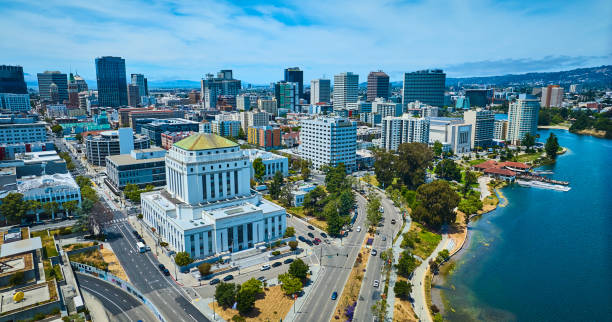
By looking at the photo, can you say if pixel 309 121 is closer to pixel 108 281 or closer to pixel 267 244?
pixel 267 244

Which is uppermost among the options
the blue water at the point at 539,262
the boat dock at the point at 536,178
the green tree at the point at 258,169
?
the green tree at the point at 258,169

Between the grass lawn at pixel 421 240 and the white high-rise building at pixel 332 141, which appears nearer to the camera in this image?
the grass lawn at pixel 421 240

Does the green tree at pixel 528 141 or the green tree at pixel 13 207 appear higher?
the green tree at pixel 528 141

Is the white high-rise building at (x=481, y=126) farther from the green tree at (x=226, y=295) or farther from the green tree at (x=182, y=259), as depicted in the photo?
the green tree at (x=226, y=295)

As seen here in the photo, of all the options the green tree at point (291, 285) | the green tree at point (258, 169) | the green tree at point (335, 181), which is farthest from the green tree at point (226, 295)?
the green tree at point (258, 169)

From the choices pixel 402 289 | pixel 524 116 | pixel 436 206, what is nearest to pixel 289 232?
pixel 402 289
